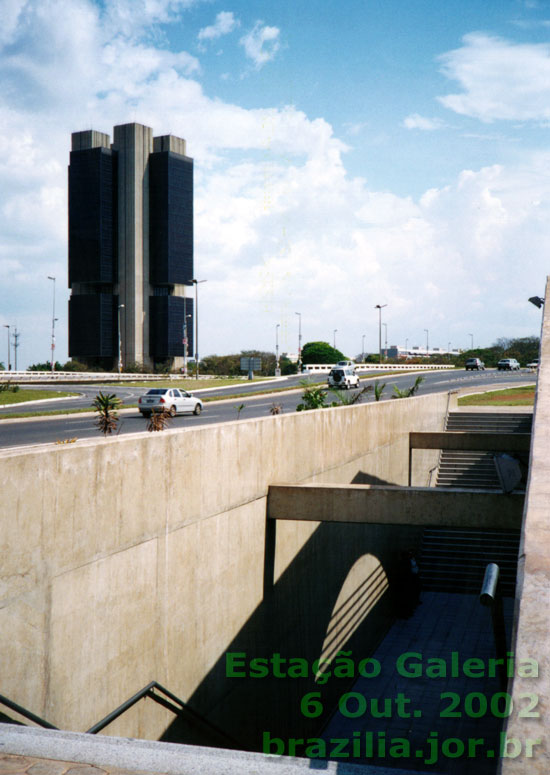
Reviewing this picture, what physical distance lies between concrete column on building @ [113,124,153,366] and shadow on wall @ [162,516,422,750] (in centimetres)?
8862

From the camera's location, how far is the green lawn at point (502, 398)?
35875mm

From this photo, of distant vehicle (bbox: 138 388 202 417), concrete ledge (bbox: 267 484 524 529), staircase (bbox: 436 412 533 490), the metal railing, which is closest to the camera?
the metal railing

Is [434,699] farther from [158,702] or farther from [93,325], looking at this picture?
[93,325]

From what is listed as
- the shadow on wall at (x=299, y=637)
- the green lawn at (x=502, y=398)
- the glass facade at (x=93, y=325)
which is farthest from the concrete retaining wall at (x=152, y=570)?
the glass facade at (x=93, y=325)

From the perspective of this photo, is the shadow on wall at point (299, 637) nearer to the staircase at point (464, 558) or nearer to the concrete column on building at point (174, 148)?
the staircase at point (464, 558)

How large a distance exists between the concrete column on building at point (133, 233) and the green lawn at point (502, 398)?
7035 cm

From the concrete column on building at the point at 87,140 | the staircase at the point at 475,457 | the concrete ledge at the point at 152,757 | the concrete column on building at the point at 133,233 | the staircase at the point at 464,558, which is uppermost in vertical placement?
the concrete column on building at the point at 87,140

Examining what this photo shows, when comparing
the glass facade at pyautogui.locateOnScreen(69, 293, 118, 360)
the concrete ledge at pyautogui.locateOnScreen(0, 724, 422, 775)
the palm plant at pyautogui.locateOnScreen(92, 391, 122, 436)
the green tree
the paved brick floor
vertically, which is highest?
the glass facade at pyautogui.locateOnScreen(69, 293, 118, 360)

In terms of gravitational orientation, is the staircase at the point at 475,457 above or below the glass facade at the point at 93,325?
below

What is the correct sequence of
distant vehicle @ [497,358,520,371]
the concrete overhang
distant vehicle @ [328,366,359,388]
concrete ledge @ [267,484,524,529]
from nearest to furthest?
1. concrete ledge @ [267,484,524,529]
2. the concrete overhang
3. distant vehicle @ [328,366,359,388]
4. distant vehicle @ [497,358,520,371]

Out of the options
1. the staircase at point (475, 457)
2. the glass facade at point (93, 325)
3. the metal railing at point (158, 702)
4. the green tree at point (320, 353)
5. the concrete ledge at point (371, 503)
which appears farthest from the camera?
the green tree at point (320, 353)

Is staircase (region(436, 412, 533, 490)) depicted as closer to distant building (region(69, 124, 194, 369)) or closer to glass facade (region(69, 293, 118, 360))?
distant building (region(69, 124, 194, 369))

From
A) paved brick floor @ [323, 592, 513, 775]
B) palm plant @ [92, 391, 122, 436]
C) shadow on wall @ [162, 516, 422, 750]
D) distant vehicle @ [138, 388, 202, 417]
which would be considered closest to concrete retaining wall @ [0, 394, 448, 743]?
shadow on wall @ [162, 516, 422, 750]

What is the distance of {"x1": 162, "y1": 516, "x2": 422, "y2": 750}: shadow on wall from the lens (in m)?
10.1
